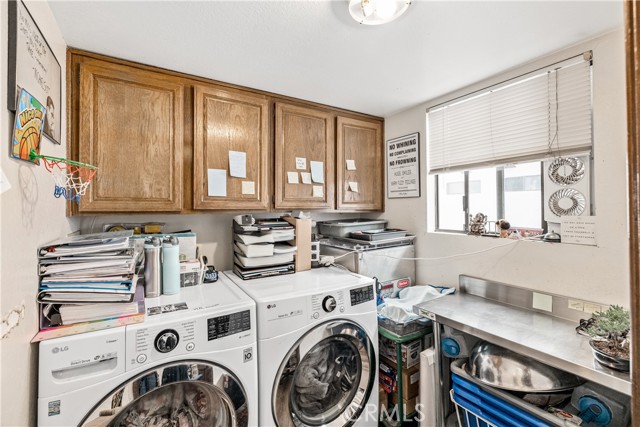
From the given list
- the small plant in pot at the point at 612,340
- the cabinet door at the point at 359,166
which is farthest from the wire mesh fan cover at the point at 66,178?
the small plant in pot at the point at 612,340

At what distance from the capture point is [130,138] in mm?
1506

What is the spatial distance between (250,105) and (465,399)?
6.91ft

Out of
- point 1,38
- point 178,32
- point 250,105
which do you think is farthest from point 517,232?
point 1,38

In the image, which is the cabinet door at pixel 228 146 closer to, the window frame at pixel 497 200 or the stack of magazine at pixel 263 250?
the stack of magazine at pixel 263 250

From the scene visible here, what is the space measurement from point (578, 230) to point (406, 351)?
112 cm

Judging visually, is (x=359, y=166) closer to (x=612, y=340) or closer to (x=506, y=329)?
(x=506, y=329)

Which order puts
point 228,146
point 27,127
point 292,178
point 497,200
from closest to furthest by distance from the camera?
point 27,127 → point 228,146 → point 497,200 → point 292,178

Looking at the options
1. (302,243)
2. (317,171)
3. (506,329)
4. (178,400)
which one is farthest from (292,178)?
(506,329)

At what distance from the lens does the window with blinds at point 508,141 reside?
146 cm

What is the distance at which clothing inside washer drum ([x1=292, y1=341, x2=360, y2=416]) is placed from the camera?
150 cm

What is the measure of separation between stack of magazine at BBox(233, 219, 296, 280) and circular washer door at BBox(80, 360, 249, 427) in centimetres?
66

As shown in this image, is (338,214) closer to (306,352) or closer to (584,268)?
(306,352)

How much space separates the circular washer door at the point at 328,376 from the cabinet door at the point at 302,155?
945mm

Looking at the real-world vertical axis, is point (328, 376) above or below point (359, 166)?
below
